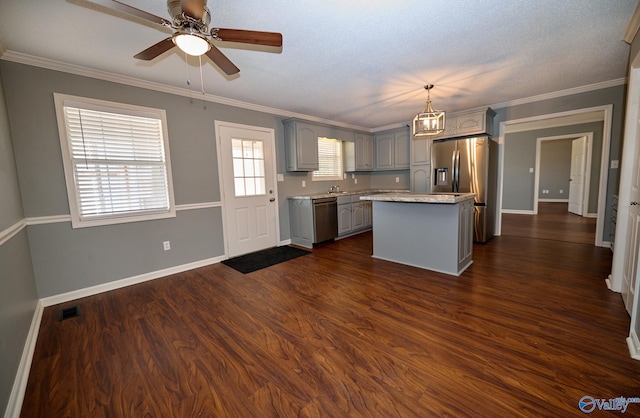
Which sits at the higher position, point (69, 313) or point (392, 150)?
point (392, 150)

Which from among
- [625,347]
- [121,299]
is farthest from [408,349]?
[121,299]

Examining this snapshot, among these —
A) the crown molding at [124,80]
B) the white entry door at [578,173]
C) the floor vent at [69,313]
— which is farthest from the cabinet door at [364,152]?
the white entry door at [578,173]

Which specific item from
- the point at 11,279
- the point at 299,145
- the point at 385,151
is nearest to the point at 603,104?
the point at 385,151

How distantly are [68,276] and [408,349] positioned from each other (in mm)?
3396

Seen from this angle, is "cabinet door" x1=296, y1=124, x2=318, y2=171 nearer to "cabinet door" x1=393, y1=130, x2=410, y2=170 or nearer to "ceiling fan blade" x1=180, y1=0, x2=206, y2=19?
"cabinet door" x1=393, y1=130, x2=410, y2=170

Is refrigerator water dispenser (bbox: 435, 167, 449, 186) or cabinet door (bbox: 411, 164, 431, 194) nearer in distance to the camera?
refrigerator water dispenser (bbox: 435, 167, 449, 186)

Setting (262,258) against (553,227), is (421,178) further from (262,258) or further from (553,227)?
(262,258)

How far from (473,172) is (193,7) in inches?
173

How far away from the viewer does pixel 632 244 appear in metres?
2.10

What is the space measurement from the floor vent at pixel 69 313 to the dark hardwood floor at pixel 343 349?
0.22ft

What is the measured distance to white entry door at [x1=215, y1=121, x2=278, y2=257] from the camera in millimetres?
3893

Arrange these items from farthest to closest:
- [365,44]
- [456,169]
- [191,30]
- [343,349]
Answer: [456,169]
[365,44]
[343,349]
[191,30]

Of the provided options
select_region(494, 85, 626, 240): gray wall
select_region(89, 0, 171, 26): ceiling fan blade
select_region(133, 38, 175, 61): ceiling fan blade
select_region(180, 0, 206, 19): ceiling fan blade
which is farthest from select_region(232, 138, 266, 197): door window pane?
select_region(494, 85, 626, 240): gray wall

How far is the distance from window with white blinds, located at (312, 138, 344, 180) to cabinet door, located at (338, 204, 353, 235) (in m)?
0.86
